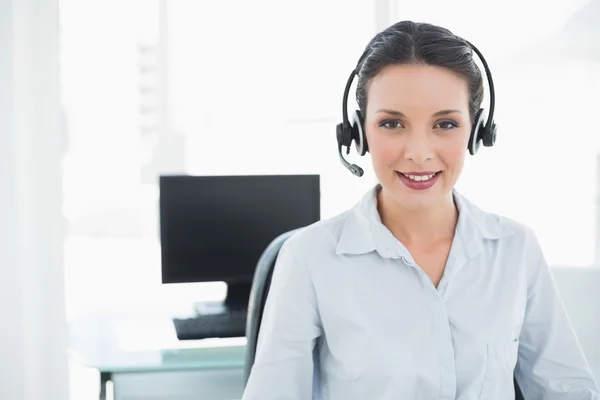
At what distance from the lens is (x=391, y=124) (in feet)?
3.66

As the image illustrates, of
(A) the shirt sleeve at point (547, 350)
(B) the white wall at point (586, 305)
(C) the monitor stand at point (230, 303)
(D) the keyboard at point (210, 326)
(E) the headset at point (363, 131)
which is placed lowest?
(B) the white wall at point (586, 305)

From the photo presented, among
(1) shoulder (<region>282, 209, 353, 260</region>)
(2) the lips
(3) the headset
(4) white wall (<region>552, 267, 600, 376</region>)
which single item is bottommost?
(4) white wall (<region>552, 267, 600, 376</region>)

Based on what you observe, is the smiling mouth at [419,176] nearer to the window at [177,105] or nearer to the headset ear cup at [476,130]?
the headset ear cup at [476,130]

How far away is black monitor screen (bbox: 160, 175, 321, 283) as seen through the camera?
80.6 inches

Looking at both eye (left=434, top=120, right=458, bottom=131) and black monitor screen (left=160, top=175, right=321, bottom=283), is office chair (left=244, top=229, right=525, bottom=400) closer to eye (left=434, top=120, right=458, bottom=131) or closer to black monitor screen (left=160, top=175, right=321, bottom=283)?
eye (left=434, top=120, right=458, bottom=131)

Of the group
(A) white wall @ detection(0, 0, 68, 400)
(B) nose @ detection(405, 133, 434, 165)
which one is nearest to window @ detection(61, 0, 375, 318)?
(A) white wall @ detection(0, 0, 68, 400)

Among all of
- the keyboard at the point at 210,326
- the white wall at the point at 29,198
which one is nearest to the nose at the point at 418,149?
the keyboard at the point at 210,326

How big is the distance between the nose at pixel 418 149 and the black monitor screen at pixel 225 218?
105 centimetres

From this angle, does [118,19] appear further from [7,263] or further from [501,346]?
[501,346]

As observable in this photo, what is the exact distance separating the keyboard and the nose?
94 cm

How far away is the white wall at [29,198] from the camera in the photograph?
7.11 feet

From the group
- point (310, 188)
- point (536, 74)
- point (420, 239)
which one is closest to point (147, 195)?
point (310, 188)

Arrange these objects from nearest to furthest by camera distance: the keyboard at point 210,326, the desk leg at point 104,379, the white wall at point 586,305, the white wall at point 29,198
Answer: the desk leg at point 104,379
the keyboard at point 210,326
the white wall at point 29,198
the white wall at point 586,305

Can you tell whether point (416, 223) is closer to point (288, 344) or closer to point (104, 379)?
point (288, 344)
